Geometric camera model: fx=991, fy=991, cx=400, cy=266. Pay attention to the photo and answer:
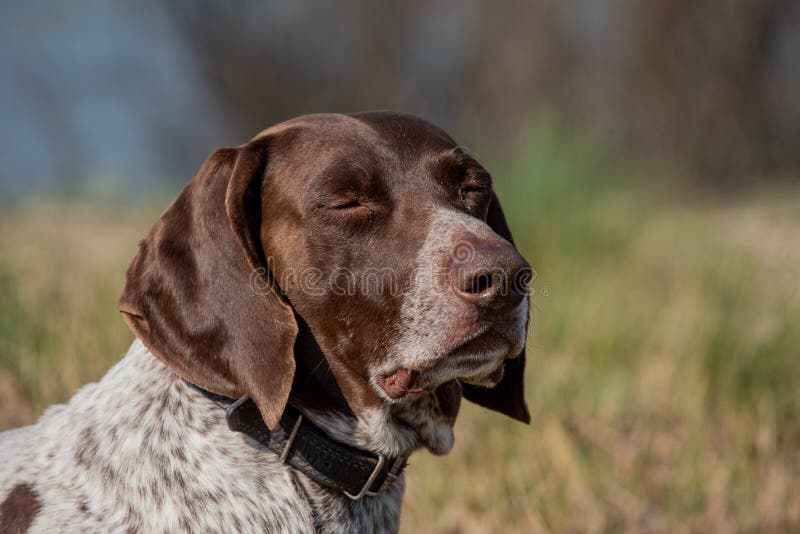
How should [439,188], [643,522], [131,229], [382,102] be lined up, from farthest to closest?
[382,102] < [131,229] < [643,522] < [439,188]

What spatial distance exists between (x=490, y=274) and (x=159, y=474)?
43.0 inches

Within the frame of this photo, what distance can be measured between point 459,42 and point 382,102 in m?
2.27

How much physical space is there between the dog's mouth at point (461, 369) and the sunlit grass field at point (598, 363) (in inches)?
28.0

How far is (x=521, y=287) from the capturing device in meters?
2.77

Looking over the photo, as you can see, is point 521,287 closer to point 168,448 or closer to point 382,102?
point 168,448

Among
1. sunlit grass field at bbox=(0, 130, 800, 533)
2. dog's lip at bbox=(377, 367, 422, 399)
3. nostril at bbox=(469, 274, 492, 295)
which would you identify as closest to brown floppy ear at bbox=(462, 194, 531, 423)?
sunlit grass field at bbox=(0, 130, 800, 533)

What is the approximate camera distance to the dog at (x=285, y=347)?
2.79 m

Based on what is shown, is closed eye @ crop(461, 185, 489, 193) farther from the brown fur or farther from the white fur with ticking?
the brown fur

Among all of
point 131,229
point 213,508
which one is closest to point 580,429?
point 213,508

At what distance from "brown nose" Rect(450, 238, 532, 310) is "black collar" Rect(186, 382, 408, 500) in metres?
0.62

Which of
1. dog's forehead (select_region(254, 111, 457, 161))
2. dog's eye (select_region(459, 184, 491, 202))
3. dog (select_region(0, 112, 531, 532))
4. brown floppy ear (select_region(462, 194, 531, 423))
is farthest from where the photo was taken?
brown floppy ear (select_region(462, 194, 531, 423))

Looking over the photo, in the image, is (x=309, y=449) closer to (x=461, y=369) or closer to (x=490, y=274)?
(x=461, y=369)

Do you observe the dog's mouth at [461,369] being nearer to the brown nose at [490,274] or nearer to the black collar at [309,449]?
the brown nose at [490,274]

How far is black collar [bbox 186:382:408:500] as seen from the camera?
112 inches
